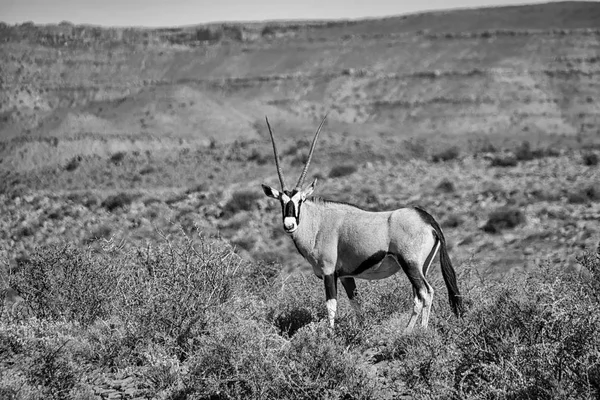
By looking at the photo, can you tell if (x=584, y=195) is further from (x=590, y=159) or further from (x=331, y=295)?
(x=331, y=295)

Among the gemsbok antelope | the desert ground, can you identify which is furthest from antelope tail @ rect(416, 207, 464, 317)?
the desert ground

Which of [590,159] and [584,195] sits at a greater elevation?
[584,195]

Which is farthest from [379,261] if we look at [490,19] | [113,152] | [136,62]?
[490,19]

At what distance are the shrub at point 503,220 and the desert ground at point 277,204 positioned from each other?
4.4 inches

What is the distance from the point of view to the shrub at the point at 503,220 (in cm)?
2431

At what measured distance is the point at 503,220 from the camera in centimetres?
2462

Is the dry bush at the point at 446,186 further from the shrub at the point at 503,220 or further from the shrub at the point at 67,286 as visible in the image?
the shrub at the point at 67,286

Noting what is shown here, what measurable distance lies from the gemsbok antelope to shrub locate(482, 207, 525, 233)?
14.3 meters

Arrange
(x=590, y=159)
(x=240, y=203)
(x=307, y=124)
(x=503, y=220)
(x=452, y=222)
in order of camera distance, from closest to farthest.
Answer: (x=503, y=220), (x=452, y=222), (x=240, y=203), (x=590, y=159), (x=307, y=124)

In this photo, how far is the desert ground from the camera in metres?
8.22

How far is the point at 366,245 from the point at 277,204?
2131 cm

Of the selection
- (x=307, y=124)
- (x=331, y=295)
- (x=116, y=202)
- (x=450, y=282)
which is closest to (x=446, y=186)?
(x=116, y=202)

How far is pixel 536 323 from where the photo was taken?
26.2 feet

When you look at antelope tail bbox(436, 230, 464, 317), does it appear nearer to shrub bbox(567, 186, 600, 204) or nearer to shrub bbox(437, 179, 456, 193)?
shrub bbox(567, 186, 600, 204)
